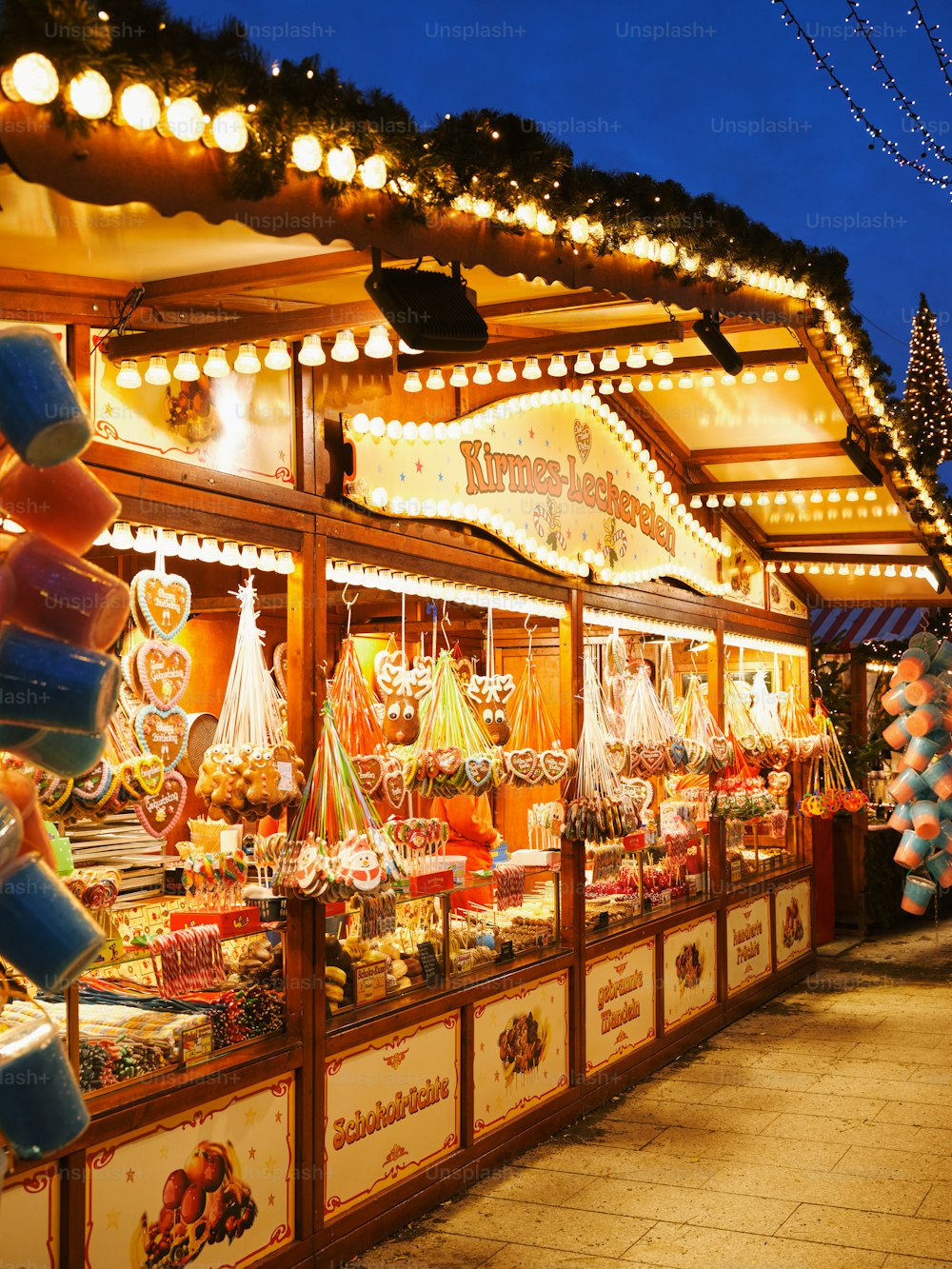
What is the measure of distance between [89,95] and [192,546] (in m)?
2.21

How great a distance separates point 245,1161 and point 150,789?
1.46 m

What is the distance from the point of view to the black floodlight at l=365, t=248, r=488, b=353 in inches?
136

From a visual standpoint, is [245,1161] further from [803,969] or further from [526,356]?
[803,969]

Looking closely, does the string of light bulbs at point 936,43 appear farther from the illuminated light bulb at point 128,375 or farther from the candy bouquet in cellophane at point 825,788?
the illuminated light bulb at point 128,375

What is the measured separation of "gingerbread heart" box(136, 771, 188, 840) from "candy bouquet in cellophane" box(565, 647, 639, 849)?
114 inches

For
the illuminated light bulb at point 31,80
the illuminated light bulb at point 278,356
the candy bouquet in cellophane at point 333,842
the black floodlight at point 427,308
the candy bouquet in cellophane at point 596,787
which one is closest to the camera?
the illuminated light bulb at point 31,80

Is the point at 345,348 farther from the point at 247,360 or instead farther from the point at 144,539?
the point at 144,539

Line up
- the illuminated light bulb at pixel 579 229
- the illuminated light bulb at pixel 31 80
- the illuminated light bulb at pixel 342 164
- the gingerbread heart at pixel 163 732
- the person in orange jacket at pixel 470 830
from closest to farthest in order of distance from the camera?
the illuminated light bulb at pixel 31 80
the illuminated light bulb at pixel 342 164
the illuminated light bulb at pixel 579 229
the gingerbread heart at pixel 163 732
the person in orange jacket at pixel 470 830

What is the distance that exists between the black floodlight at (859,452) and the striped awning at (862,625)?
5.26 meters

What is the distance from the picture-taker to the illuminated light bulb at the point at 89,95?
2389 millimetres

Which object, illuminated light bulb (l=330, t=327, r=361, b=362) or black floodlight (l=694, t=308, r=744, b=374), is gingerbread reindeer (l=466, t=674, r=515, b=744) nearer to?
black floodlight (l=694, t=308, r=744, b=374)

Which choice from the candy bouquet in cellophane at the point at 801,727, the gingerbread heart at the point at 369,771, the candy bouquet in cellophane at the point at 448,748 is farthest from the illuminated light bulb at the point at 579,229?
the candy bouquet in cellophane at the point at 801,727

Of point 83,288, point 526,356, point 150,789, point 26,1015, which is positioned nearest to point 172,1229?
point 26,1015

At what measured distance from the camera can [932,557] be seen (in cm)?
1018
